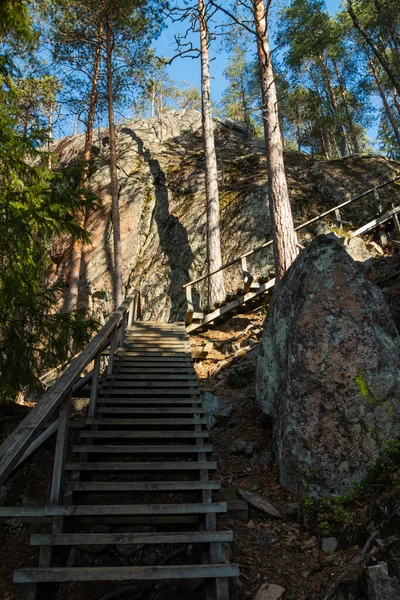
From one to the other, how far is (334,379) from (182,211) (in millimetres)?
13314

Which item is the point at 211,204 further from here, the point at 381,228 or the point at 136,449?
the point at 136,449

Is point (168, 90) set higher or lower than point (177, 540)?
higher

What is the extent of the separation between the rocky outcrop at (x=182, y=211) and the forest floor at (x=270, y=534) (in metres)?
8.32

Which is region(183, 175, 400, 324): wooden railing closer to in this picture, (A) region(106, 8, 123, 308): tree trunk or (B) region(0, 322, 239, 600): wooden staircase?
(A) region(106, 8, 123, 308): tree trunk

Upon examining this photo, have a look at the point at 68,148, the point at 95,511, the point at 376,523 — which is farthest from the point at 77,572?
the point at 68,148

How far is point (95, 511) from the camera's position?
3127 mm

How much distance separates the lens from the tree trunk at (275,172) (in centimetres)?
803

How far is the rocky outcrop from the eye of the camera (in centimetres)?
1352

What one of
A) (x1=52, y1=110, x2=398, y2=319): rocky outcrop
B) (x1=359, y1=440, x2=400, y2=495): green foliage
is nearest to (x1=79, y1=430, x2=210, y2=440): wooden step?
(x1=359, y1=440, x2=400, y2=495): green foliage

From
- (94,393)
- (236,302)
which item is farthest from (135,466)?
(236,302)

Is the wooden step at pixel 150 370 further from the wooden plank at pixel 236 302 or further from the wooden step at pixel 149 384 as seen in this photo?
the wooden plank at pixel 236 302

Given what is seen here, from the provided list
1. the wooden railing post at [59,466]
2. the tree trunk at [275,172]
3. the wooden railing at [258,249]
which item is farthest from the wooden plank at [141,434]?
the wooden railing at [258,249]

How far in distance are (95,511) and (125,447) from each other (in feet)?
2.79

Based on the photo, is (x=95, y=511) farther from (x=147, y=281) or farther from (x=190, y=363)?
(x=147, y=281)
